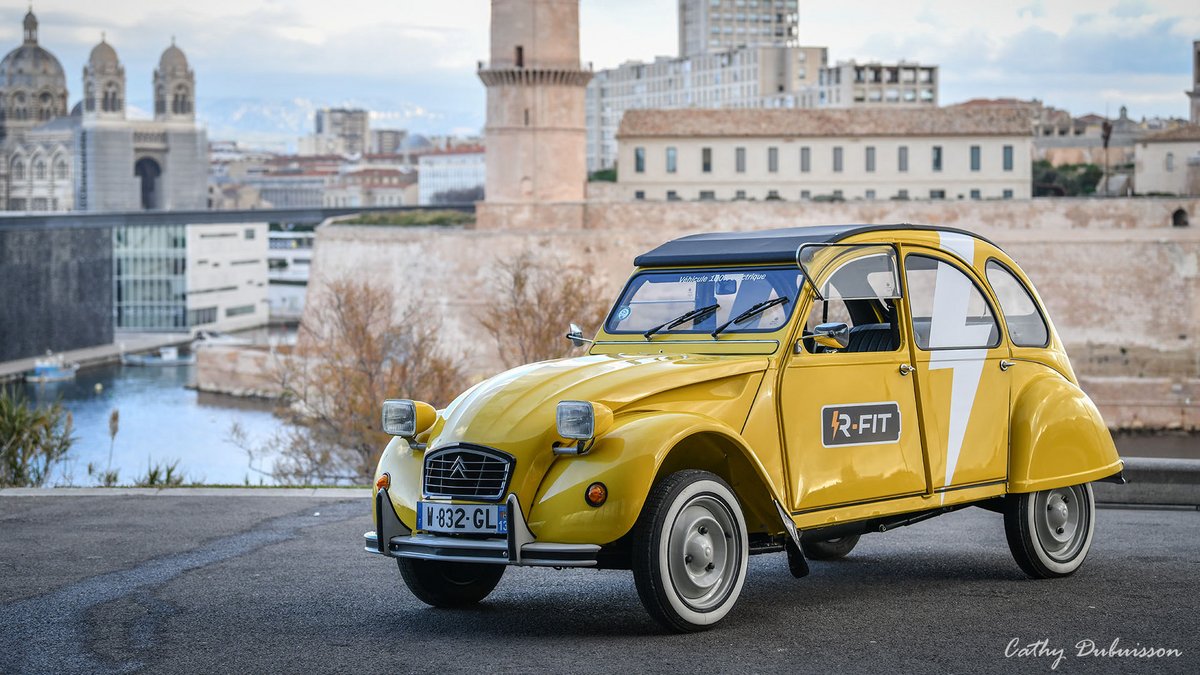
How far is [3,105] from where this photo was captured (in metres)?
180

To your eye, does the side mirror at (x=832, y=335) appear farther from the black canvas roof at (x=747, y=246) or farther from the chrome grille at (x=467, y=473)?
the chrome grille at (x=467, y=473)

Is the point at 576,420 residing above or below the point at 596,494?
above

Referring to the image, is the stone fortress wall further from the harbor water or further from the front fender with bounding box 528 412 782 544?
the front fender with bounding box 528 412 782 544

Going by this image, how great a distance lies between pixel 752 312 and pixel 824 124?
62.6m

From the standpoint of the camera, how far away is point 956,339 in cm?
751

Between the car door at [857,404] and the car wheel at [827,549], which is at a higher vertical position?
the car door at [857,404]

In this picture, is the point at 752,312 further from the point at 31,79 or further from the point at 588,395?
the point at 31,79

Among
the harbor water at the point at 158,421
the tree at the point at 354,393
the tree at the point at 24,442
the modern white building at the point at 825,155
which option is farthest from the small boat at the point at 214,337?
the tree at the point at 24,442

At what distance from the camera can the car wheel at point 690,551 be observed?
596 centimetres

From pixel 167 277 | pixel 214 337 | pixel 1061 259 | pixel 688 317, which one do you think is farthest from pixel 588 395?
pixel 167 277

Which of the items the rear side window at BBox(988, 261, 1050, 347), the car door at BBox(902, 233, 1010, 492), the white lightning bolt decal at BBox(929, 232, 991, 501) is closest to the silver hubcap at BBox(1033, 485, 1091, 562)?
the car door at BBox(902, 233, 1010, 492)

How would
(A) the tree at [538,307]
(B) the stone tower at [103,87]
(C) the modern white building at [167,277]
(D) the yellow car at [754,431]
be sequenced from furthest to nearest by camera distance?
(B) the stone tower at [103,87] < (C) the modern white building at [167,277] < (A) the tree at [538,307] < (D) the yellow car at [754,431]

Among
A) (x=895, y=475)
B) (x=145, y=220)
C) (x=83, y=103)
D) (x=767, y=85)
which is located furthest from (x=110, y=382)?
(x=83, y=103)

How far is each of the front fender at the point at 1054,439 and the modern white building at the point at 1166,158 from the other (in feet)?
245
